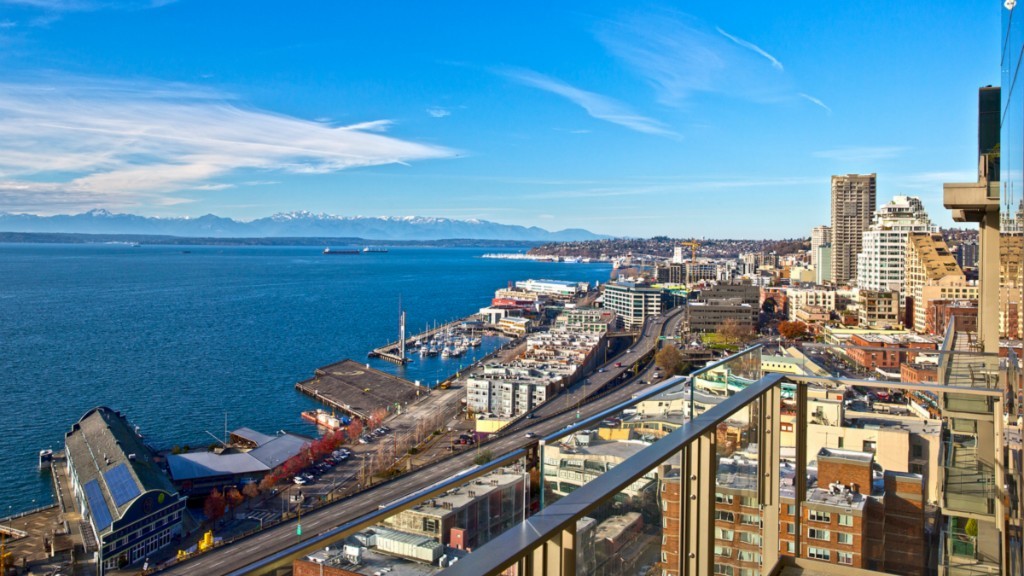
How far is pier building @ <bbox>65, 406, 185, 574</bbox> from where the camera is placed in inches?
261

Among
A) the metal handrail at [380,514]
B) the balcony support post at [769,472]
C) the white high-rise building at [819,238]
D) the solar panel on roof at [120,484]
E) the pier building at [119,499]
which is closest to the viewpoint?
the metal handrail at [380,514]

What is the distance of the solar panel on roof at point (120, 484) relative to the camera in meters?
A: 7.14

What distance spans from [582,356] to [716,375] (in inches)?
636

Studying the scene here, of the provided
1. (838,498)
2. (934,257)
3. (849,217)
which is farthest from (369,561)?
(849,217)

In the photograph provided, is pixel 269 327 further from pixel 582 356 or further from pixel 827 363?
pixel 827 363

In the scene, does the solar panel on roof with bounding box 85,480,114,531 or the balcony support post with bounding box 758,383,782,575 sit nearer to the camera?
the balcony support post with bounding box 758,383,782,575

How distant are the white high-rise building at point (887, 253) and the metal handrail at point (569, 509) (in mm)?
20983

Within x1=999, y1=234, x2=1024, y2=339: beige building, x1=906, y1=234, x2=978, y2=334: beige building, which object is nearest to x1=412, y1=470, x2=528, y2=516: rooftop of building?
x1=999, y1=234, x2=1024, y2=339: beige building

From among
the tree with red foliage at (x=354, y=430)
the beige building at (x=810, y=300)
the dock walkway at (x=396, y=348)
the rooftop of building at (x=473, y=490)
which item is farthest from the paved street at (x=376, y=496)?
the beige building at (x=810, y=300)

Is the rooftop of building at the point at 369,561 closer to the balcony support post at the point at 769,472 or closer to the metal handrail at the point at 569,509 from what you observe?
the metal handrail at the point at 569,509

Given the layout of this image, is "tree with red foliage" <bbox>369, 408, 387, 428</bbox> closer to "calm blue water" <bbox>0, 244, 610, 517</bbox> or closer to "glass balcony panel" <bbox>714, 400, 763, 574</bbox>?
"calm blue water" <bbox>0, 244, 610, 517</bbox>

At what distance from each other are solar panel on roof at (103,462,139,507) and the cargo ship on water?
4382 millimetres

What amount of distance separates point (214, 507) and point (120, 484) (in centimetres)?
105

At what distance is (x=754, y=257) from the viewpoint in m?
46.3
